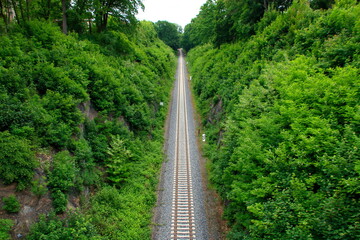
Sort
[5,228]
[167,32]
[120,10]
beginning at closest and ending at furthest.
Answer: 1. [5,228]
2. [120,10]
3. [167,32]

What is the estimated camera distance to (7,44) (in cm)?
1500

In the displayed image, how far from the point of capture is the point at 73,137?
567 inches

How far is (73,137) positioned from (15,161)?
15.3 feet

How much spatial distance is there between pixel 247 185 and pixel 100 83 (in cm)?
1451

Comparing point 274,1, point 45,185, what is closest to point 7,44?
point 45,185

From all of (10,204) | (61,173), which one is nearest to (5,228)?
(10,204)

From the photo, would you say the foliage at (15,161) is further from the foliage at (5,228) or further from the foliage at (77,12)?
the foliage at (77,12)

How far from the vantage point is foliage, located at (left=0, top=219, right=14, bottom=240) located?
842cm

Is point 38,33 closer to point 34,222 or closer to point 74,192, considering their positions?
point 74,192

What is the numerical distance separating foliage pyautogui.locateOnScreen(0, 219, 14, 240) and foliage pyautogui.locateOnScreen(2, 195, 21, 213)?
56 cm

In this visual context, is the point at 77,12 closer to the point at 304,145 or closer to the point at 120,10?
the point at 120,10

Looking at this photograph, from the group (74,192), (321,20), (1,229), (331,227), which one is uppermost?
(321,20)

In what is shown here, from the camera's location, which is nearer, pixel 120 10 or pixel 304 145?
pixel 304 145

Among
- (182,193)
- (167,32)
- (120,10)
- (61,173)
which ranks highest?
(167,32)
